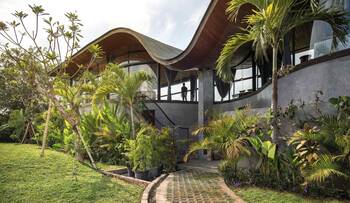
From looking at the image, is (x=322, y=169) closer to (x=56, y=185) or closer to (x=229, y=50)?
(x=229, y=50)

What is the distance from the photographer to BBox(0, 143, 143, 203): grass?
706 centimetres

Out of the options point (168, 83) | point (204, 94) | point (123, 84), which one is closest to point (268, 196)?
point (123, 84)

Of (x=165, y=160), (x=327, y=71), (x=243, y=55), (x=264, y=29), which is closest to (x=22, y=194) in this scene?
(x=165, y=160)

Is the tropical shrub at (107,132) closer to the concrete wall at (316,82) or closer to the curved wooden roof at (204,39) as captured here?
the curved wooden roof at (204,39)

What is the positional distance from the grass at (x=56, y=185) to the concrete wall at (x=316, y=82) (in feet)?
15.3

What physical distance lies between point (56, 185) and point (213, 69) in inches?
312

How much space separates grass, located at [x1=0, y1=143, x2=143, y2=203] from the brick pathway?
0.69 meters

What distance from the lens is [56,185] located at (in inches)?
315

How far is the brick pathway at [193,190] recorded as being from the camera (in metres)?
6.51

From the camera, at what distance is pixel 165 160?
10383 millimetres

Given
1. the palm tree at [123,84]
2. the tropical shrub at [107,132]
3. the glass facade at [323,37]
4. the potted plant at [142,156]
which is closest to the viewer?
the glass facade at [323,37]

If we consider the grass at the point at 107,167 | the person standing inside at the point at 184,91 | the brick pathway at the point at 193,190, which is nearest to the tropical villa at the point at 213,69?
the person standing inside at the point at 184,91

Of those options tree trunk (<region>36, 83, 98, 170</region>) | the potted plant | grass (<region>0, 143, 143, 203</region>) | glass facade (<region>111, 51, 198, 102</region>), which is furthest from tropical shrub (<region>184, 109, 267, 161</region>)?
glass facade (<region>111, 51, 198, 102</region>)

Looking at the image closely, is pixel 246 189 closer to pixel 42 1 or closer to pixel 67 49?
pixel 67 49
